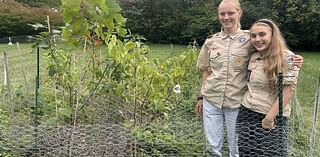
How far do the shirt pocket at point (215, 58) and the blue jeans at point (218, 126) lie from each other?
232 mm

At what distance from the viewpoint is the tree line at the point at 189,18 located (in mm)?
14791

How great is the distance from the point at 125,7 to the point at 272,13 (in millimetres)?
5715

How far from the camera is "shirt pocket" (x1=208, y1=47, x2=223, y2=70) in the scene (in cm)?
278

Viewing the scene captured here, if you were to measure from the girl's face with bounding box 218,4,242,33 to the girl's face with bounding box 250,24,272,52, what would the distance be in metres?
0.13

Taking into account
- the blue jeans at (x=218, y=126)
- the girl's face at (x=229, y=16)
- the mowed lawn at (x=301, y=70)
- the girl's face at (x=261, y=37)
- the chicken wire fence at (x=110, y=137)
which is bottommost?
the mowed lawn at (x=301, y=70)

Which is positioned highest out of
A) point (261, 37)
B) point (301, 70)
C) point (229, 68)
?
point (261, 37)

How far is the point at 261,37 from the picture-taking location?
2.62 metres

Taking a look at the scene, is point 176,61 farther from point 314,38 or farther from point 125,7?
point 125,7

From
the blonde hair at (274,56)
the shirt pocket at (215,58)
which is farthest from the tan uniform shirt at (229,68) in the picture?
the blonde hair at (274,56)

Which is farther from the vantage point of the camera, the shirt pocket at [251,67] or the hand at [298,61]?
the shirt pocket at [251,67]

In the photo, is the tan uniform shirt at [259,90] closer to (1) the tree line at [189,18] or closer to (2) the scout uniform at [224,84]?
(2) the scout uniform at [224,84]

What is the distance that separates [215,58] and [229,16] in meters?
0.26

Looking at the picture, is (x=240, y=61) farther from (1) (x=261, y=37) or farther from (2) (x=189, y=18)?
(2) (x=189, y=18)

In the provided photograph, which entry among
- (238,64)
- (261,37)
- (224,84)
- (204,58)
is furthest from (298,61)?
(204,58)
